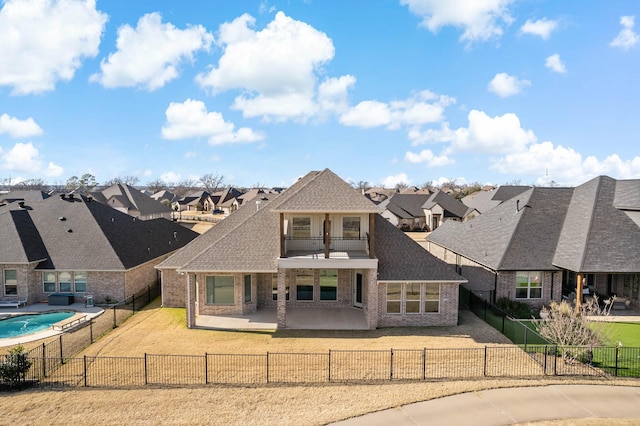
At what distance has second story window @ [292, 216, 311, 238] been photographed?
22.7m

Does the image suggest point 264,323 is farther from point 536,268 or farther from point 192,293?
point 536,268

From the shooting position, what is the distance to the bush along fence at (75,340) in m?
14.7

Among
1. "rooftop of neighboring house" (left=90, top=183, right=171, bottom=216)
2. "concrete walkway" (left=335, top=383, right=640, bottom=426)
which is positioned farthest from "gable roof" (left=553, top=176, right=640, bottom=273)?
"rooftop of neighboring house" (left=90, top=183, right=171, bottom=216)

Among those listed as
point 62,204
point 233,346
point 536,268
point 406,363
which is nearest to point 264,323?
point 233,346

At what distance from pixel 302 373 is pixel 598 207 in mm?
22256

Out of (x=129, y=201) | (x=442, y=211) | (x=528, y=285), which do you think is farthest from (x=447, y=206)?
(x=129, y=201)

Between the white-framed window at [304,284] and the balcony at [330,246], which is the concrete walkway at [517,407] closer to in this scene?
the balcony at [330,246]

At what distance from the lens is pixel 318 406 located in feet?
41.0

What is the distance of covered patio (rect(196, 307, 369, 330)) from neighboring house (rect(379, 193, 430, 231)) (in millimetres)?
49128

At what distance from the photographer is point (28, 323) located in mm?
21672

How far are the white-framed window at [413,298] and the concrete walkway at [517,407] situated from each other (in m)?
7.39

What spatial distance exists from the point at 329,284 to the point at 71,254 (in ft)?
55.9

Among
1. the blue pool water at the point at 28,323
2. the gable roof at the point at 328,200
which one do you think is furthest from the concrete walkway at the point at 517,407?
the blue pool water at the point at 28,323

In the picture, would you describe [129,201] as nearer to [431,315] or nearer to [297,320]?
[297,320]
